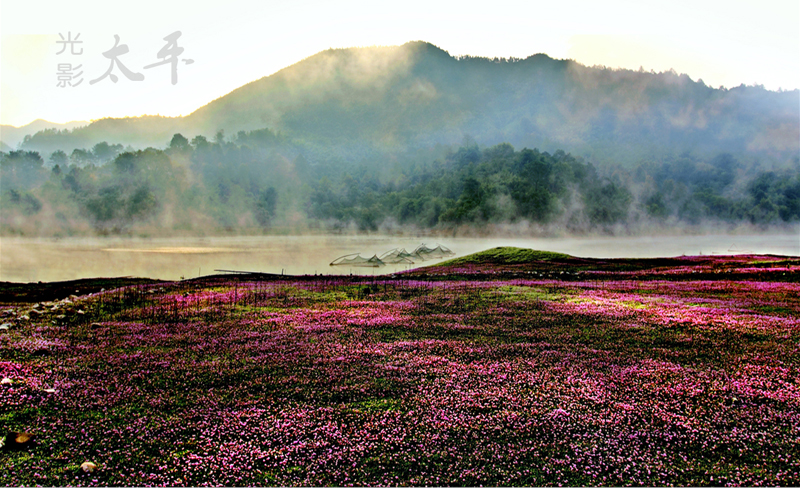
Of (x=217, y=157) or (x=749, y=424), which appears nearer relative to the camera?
(x=749, y=424)

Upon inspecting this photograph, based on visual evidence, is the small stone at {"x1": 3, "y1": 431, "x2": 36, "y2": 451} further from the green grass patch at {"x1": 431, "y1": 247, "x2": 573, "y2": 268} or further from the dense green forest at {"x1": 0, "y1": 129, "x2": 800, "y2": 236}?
the dense green forest at {"x1": 0, "y1": 129, "x2": 800, "y2": 236}

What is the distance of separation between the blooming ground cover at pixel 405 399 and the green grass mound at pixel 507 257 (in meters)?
34.9

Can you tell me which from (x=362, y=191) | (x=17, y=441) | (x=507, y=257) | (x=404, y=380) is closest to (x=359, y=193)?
(x=362, y=191)

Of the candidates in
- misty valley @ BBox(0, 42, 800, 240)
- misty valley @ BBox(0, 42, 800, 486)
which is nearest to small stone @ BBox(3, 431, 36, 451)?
misty valley @ BBox(0, 42, 800, 486)

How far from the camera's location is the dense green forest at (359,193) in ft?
297

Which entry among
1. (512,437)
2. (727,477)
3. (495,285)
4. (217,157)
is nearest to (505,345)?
(512,437)

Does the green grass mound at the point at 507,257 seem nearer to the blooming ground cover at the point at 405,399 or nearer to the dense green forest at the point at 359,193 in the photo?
the blooming ground cover at the point at 405,399

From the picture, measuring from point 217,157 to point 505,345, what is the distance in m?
124

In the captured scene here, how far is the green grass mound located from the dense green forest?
43.2 meters

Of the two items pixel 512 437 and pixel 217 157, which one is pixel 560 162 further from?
pixel 512 437

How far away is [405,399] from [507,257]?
48562mm

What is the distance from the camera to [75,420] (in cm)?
839

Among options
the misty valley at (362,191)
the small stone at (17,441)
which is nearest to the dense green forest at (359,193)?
the misty valley at (362,191)

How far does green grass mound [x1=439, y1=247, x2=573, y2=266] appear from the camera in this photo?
53938 mm
